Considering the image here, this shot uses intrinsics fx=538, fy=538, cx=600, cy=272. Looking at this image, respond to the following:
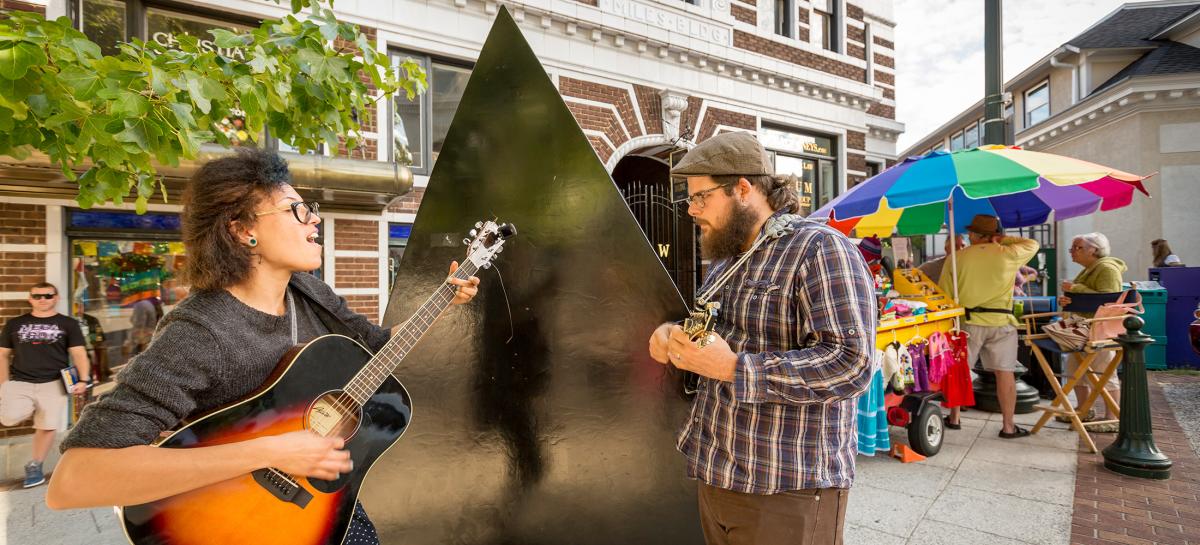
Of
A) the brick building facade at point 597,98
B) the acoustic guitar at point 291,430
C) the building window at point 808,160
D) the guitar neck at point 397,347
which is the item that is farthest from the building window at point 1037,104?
the acoustic guitar at point 291,430

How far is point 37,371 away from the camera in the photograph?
4.97m

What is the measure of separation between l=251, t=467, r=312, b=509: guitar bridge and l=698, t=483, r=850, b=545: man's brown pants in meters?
1.21

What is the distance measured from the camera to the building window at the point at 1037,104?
755 inches

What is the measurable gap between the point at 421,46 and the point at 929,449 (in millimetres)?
7840

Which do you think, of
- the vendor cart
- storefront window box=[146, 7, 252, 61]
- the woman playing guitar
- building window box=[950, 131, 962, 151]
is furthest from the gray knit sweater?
building window box=[950, 131, 962, 151]

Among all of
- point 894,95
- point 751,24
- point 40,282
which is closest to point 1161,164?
point 894,95

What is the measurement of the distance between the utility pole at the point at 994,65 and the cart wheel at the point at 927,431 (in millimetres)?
3322

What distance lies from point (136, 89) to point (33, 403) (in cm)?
518

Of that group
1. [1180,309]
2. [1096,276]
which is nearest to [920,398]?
[1096,276]

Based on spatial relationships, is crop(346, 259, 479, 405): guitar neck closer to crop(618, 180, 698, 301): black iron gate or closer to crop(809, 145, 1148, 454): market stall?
crop(809, 145, 1148, 454): market stall

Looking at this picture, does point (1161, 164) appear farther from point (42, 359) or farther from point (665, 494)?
point (42, 359)

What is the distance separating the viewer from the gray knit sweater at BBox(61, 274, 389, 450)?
1192 millimetres

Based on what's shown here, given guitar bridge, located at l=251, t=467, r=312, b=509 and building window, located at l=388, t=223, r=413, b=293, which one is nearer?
guitar bridge, located at l=251, t=467, r=312, b=509

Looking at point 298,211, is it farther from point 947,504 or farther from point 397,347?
point 947,504
